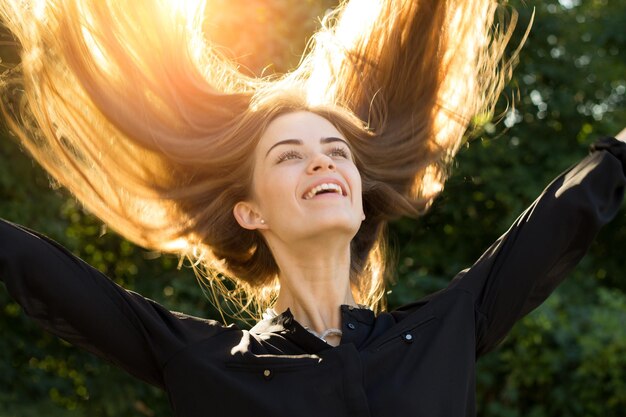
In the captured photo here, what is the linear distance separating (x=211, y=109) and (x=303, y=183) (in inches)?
21.8

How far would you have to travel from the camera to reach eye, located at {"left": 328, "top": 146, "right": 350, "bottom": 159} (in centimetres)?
294

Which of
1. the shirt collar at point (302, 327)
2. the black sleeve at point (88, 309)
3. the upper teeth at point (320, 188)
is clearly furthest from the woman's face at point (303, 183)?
the black sleeve at point (88, 309)

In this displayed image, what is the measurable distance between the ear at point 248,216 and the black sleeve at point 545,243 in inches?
22.1

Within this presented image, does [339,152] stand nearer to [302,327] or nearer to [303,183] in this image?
[303,183]

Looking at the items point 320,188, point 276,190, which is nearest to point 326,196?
point 320,188

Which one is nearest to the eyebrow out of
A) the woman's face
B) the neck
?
the woman's face

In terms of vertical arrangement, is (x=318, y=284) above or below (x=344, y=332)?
above

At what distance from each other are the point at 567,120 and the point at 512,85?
732mm

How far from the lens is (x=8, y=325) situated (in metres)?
6.15

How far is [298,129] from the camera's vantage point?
2.97 m

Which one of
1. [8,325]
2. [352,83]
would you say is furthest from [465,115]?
[8,325]

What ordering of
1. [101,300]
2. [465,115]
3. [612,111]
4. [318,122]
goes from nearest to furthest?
[101,300]
[318,122]
[465,115]
[612,111]

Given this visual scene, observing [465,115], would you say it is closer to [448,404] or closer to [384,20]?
[384,20]

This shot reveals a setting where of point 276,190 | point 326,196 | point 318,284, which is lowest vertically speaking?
point 318,284
